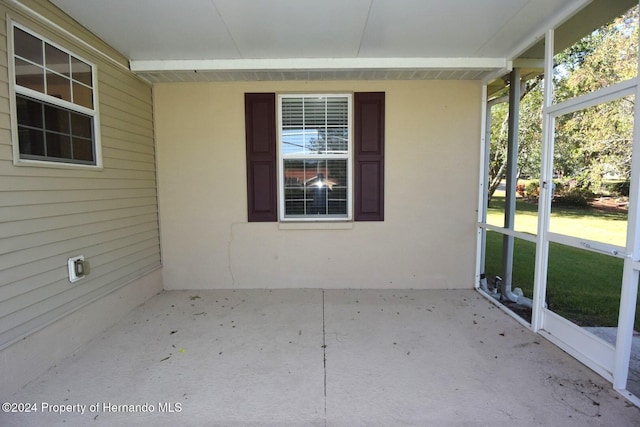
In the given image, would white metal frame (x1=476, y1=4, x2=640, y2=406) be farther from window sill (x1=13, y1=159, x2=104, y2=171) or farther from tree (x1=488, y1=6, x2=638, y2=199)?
window sill (x1=13, y1=159, x2=104, y2=171)

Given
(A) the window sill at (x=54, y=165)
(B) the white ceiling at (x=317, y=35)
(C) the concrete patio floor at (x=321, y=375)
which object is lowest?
(C) the concrete patio floor at (x=321, y=375)

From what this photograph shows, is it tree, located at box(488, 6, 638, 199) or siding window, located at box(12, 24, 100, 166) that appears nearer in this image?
tree, located at box(488, 6, 638, 199)

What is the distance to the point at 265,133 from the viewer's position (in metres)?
4.01

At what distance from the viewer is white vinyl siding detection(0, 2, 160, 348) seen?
215 cm

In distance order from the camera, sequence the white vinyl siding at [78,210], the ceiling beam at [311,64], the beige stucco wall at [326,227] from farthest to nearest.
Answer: the beige stucco wall at [326,227] < the ceiling beam at [311,64] < the white vinyl siding at [78,210]

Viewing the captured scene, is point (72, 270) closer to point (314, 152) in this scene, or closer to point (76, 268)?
point (76, 268)

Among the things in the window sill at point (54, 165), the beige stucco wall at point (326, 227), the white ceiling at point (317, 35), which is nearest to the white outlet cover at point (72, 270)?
the window sill at point (54, 165)

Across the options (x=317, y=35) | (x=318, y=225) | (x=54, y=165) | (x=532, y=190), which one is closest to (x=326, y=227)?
(x=318, y=225)

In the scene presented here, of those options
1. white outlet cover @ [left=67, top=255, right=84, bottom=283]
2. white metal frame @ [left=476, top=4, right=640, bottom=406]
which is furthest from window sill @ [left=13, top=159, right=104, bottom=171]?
white metal frame @ [left=476, top=4, right=640, bottom=406]

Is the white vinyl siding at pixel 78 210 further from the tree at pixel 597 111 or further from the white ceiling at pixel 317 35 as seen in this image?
the tree at pixel 597 111

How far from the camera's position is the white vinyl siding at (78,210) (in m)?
2.15

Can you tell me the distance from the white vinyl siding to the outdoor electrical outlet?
43 mm

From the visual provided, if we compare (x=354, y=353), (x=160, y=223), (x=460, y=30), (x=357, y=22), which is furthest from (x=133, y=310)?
(x=460, y=30)

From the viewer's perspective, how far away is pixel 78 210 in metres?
2.75
